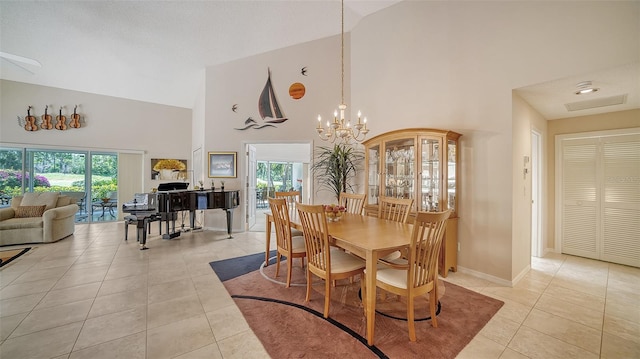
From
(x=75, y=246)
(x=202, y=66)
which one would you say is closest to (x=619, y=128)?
(x=202, y=66)

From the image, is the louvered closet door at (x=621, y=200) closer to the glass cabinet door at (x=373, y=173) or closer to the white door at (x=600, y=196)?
the white door at (x=600, y=196)

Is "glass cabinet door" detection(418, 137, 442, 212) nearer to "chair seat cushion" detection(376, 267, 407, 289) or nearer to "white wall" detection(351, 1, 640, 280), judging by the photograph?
"white wall" detection(351, 1, 640, 280)

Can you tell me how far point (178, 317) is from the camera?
2119 millimetres

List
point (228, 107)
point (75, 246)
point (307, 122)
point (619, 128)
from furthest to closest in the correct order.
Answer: point (228, 107) → point (307, 122) → point (75, 246) → point (619, 128)

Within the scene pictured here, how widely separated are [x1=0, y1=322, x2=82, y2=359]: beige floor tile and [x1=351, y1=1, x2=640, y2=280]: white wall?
4039mm

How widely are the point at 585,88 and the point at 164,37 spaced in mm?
6378

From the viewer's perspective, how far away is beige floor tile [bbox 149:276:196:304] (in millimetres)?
2465

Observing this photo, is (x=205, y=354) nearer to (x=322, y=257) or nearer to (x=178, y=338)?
(x=178, y=338)

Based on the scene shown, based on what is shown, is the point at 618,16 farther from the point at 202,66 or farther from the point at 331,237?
the point at 202,66

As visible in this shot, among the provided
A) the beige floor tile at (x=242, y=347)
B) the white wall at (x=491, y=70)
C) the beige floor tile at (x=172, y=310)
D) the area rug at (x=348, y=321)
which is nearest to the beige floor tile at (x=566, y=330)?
the area rug at (x=348, y=321)

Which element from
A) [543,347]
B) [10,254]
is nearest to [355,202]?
[543,347]

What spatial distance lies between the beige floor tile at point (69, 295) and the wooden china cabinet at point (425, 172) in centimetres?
349

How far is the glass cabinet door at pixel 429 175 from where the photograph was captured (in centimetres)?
322

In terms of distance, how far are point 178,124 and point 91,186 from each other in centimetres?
276
